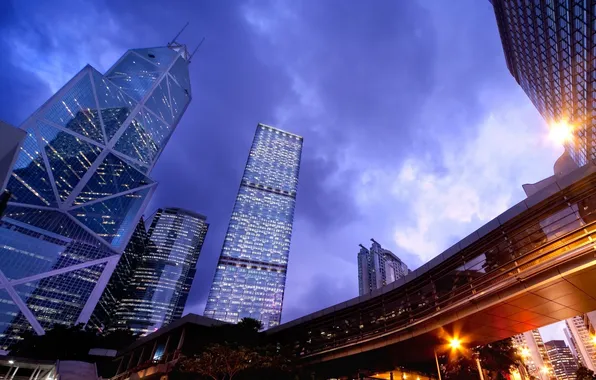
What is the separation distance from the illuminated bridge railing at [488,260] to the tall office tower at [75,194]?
149144 millimetres

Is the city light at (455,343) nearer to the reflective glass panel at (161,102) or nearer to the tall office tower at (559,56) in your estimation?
the tall office tower at (559,56)

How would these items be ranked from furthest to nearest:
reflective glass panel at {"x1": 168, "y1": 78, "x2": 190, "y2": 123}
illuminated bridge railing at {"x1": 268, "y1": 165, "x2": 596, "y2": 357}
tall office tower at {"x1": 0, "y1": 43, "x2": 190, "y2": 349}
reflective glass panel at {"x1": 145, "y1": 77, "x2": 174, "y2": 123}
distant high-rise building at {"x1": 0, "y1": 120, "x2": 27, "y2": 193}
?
reflective glass panel at {"x1": 168, "y1": 78, "x2": 190, "y2": 123} < reflective glass panel at {"x1": 145, "y1": 77, "x2": 174, "y2": 123} < tall office tower at {"x1": 0, "y1": 43, "x2": 190, "y2": 349} < illuminated bridge railing at {"x1": 268, "y1": 165, "x2": 596, "y2": 357} < distant high-rise building at {"x1": 0, "y1": 120, "x2": 27, "y2": 193}

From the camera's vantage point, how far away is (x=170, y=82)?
188 metres

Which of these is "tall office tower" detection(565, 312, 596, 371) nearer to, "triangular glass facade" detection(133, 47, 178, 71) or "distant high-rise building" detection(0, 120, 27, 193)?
"distant high-rise building" detection(0, 120, 27, 193)

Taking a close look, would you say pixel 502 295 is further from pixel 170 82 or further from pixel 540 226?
pixel 170 82

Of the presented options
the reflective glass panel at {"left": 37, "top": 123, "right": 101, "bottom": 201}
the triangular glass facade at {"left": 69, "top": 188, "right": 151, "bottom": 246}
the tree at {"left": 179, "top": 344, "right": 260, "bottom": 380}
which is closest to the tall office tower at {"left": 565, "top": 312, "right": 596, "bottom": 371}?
the tree at {"left": 179, "top": 344, "right": 260, "bottom": 380}

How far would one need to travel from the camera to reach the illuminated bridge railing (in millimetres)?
15078

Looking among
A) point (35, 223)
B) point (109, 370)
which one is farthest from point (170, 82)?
point (109, 370)

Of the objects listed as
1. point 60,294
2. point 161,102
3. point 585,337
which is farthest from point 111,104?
point 585,337

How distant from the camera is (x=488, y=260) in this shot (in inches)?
731

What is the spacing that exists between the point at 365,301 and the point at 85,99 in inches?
6954

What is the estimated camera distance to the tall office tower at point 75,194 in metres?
127

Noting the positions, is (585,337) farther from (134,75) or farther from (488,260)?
(134,75)

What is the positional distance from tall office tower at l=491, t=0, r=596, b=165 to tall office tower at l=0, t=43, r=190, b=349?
547 feet
